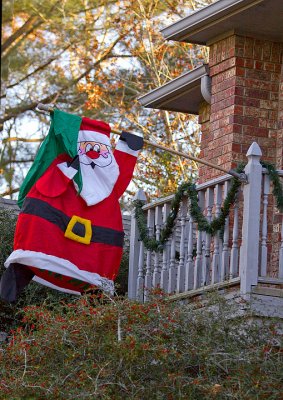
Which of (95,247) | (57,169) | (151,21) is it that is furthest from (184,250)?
(151,21)

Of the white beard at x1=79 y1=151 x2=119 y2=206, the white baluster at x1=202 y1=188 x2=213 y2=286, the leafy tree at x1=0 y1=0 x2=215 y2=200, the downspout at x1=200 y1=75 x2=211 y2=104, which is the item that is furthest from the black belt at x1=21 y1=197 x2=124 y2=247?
the leafy tree at x1=0 y1=0 x2=215 y2=200

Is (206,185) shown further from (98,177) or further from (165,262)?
(98,177)

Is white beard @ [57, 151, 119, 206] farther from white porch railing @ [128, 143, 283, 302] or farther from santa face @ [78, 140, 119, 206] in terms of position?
white porch railing @ [128, 143, 283, 302]

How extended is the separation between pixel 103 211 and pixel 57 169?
2.14ft

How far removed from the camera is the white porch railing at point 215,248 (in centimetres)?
728

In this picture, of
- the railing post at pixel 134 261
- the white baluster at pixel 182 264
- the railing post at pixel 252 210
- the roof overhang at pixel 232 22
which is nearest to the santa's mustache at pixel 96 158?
the white baluster at pixel 182 264

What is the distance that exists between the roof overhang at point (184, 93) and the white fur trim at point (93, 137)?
1653 mm

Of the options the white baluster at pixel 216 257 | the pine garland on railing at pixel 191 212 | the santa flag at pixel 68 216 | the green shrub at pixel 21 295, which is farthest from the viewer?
the green shrub at pixel 21 295

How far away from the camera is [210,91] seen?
9656 mm

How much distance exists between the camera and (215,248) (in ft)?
25.6

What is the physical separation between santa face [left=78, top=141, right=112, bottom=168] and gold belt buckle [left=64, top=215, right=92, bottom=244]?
0.57 meters

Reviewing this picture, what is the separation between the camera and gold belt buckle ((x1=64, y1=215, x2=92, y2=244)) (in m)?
8.28

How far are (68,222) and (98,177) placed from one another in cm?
60

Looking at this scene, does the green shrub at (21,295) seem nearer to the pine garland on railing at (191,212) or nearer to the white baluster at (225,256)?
the pine garland on railing at (191,212)
